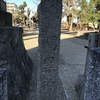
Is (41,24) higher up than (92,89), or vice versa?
(41,24)

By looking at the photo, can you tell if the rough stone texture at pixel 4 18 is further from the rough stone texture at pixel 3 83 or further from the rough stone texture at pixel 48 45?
the rough stone texture at pixel 3 83

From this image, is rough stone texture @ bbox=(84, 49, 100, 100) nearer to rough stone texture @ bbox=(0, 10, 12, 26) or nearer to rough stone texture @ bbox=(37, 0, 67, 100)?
rough stone texture @ bbox=(37, 0, 67, 100)

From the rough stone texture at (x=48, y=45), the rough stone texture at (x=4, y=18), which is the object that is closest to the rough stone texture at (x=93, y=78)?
the rough stone texture at (x=48, y=45)

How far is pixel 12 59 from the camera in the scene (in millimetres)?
2387

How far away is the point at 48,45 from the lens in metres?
1.80

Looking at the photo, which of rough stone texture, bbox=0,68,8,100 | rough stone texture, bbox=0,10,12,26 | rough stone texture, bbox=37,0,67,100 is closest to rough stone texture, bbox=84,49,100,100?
rough stone texture, bbox=37,0,67,100

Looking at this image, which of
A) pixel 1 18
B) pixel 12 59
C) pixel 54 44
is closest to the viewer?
pixel 54 44

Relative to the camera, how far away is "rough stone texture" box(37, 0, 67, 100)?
167 cm

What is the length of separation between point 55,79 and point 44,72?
247 mm

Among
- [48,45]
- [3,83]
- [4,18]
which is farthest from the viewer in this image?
[4,18]

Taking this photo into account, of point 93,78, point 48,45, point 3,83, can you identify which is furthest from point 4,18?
point 93,78

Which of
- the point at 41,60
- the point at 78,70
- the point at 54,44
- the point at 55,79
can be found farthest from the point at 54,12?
the point at 78,70

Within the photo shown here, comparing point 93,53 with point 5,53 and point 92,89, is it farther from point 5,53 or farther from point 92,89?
point 5,53

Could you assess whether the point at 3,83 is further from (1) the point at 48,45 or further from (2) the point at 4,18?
(2) the point at 4,18
